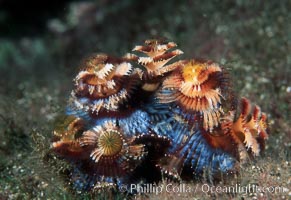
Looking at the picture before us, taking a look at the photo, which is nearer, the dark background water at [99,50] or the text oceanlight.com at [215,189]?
the text oceanlight.com at [215,189]

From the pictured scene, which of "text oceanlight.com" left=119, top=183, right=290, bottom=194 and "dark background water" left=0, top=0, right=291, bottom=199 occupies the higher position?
"dark background water" left=0, top=0, right=291, bottom=199

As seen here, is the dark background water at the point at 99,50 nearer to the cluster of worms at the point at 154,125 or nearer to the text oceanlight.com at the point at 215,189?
the text oceanlight.com at the point at 215,189

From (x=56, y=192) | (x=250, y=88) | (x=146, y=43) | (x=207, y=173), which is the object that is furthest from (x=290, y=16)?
(x=56, y=192)

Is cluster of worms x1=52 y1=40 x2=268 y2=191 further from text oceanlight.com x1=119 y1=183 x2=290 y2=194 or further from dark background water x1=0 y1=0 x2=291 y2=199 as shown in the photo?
dark background water x1=0 y1=0 x2=291 y2=199

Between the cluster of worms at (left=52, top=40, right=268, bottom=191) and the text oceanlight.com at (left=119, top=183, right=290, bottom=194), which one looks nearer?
the text oceanlight.com at (left=119, top=183, right=290, bottom=194)

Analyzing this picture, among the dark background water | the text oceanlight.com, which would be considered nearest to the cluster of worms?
the text oceanlight.com

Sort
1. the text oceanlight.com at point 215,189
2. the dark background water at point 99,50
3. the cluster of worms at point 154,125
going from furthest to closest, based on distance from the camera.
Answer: the dark background water at point 99,50, the cluster of worms at point 154,125, the text oceanlight.com at point 215,189

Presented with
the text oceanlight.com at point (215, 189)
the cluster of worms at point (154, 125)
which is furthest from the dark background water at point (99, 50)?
the cluster of worms at point (154, 125)

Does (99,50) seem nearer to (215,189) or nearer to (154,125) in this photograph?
(154,125)

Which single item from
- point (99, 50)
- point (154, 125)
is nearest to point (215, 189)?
point (154, 125)

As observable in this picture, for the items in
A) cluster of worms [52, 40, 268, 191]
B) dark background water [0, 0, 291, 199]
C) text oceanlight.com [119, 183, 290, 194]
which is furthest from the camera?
dark background water [0, 0, 291, 199]
